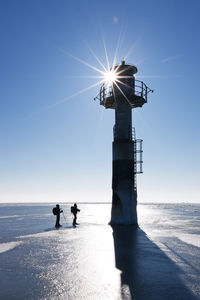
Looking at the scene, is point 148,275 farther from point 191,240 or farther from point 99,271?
point 191,240

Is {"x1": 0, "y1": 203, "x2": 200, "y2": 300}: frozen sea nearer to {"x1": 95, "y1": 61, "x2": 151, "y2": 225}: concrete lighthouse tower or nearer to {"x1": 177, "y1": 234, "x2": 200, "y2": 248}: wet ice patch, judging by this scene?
{"x1": 177, "y1": 234, "x2": 200, "y2": 248}: wet ice patch

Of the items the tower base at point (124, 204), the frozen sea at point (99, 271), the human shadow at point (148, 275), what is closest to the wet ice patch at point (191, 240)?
the frozen sea at point (99, 271)

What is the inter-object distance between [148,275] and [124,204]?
11.7 metres

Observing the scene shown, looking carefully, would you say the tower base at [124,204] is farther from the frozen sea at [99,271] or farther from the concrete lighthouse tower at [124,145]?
the frozen sea at [99,271]

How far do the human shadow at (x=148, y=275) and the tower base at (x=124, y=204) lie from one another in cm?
793

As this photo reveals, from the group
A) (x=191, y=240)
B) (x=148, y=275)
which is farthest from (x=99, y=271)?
(x=191, y=240)

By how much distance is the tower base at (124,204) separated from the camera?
18.3 metres

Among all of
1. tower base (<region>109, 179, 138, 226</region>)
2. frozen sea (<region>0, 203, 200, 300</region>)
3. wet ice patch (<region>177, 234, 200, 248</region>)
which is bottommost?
wet ice patch (<region>177, 234, 200, 248</region>)

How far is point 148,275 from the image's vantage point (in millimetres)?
6734

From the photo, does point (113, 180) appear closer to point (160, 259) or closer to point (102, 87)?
point (102, 87)

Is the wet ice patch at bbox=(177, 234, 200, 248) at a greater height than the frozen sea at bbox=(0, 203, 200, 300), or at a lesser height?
lesser

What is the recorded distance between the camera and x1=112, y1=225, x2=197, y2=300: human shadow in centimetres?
543

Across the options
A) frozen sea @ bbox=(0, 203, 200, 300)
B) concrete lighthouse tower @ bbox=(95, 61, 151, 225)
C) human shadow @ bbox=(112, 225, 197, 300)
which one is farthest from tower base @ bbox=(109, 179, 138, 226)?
human shadow @ bbox=(112, 225, 197, 300)

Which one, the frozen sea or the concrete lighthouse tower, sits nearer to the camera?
the frozen sea
